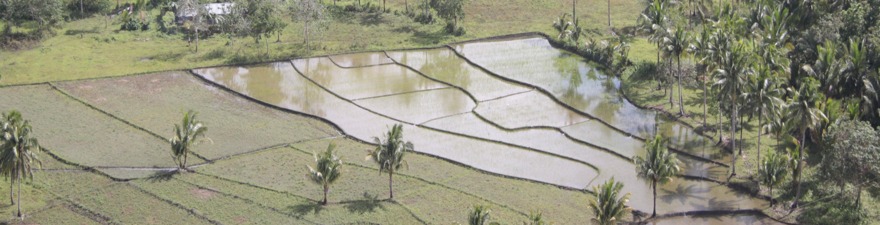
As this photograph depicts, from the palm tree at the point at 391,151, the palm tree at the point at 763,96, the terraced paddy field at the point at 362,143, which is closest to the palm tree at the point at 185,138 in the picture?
the terraced paddy field at the point at 362,143

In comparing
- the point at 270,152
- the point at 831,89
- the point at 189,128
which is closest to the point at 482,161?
the point at 270,152

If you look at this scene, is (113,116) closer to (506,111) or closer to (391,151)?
(391,151)

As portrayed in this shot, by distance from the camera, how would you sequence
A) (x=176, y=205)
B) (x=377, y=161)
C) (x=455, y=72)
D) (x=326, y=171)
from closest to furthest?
(x=326, y=171) → (x=176, y=205) → (x=377, y=161) → (x=455, y=72)

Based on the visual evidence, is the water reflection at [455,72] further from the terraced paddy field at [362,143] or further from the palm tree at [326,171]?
the palm tree at [326,171]

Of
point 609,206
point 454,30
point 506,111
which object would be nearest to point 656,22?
point 506,111

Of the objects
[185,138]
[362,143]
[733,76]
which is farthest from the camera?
[362,143]

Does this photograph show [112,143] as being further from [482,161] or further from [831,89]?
[831,89]

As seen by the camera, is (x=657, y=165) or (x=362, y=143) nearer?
(x=657, y=165)
